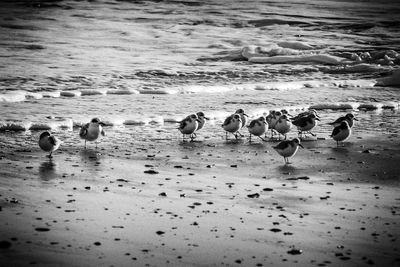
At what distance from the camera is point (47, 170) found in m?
9.11

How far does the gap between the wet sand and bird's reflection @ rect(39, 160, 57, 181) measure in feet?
0.04

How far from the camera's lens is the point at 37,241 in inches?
244

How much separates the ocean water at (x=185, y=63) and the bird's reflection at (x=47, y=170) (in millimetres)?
2015

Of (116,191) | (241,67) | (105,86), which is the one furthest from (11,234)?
(241,67)

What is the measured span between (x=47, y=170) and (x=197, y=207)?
2607 millimetres

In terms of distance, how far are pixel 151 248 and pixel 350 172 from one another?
4.08 meters

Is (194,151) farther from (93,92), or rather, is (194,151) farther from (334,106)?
(93,92)

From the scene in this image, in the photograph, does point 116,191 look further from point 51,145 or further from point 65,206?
point 51,145

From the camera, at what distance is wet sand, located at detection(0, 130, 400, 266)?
6.01m

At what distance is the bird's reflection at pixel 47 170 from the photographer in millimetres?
8711

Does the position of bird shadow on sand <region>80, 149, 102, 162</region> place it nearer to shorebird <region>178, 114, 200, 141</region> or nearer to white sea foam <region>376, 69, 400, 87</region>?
shorebird <region>178, 114, 200, 141</region>

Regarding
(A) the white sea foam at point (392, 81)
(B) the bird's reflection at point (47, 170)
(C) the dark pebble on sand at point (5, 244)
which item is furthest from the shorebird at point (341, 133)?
(A) the white sea foam at point (392, 81)

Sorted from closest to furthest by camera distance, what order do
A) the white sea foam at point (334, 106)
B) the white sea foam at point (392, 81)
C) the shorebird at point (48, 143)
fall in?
the shorebird at point (48, 143), the white sea foam at point (334, 106), the white sea foam at point (392, 81)

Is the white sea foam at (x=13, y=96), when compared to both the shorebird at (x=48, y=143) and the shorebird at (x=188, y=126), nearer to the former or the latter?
the shorebird at (x=188, y=126)
